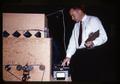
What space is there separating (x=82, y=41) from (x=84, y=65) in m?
0.41

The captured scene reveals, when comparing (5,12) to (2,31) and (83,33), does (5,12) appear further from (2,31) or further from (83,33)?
(83,33)

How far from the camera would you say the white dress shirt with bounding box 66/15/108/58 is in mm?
6000

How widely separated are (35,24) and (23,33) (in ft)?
0.84

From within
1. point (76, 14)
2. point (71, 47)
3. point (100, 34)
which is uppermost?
point (76, 14)

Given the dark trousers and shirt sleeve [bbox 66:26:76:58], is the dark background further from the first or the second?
the dark trousers

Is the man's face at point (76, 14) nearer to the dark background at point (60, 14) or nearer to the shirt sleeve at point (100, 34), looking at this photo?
the dark background at point (60, 14)

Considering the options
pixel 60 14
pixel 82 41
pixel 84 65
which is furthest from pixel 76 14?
pixel 84 65

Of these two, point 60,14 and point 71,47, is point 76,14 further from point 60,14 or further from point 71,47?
point 71,47

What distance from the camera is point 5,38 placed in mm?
6016

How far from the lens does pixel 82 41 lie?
19.8 ft

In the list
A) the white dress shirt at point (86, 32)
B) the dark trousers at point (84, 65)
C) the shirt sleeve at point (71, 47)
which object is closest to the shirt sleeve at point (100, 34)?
the white dress shirt at point (86, 32)

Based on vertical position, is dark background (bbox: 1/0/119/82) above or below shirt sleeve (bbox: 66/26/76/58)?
above

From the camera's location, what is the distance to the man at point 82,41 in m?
6.00

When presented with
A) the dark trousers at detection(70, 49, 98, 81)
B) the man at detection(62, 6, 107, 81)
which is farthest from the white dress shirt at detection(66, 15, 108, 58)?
the dark trousers at detection(70, 49, 98, 81)
